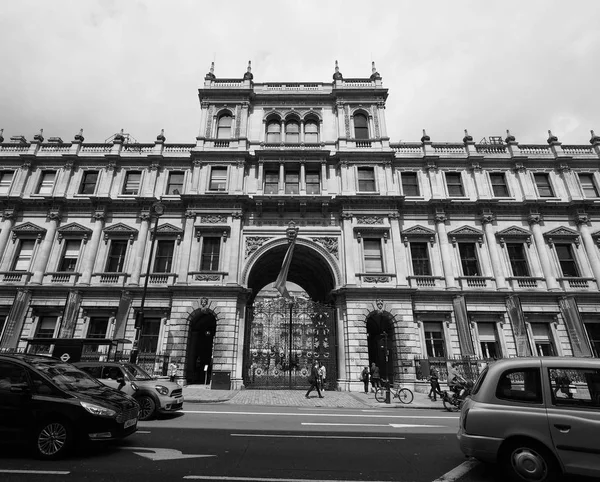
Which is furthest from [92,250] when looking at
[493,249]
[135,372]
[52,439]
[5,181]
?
[493,249]

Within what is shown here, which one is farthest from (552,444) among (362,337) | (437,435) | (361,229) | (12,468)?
(361,229)

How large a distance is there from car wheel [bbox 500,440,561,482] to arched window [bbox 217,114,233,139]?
2729 centimetres

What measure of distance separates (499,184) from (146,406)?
93.9ft

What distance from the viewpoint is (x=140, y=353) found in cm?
2156

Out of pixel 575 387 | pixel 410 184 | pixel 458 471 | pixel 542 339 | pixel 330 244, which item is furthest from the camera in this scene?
pixel 410 184

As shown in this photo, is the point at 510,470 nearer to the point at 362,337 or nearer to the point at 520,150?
the point at 362,337

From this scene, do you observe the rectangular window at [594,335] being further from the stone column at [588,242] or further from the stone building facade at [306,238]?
the stone column at [588,242]

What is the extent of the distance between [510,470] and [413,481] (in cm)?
155

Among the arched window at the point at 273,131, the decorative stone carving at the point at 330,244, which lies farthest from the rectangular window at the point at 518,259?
the arched window at the point at 273,131

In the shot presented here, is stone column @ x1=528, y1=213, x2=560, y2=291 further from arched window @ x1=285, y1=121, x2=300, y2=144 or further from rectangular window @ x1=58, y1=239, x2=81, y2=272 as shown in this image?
rectangular window @ x1=58, y1=239, x2=81, y2=272

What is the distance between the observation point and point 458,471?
5.80 m

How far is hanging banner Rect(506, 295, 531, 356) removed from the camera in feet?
70.1

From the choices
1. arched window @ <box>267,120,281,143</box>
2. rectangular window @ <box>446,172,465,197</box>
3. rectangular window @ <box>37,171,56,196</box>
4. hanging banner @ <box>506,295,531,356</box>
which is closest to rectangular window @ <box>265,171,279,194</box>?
arched window @ <box>267,120,281,143</box>

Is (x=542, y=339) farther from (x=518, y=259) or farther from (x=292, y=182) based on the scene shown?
(x=292, y=182)
